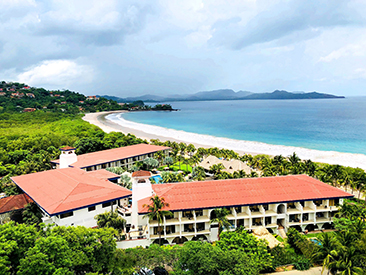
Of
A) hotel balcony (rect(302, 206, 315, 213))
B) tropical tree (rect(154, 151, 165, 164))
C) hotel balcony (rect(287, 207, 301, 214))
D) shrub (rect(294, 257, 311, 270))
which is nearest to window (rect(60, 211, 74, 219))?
shrub (rect(294, 257, 311, 270))

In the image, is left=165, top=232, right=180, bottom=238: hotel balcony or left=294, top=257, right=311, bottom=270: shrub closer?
left=294, top=257, right=311, bottom=270: shrub

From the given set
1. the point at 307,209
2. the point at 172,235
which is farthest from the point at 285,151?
the point at 172,235

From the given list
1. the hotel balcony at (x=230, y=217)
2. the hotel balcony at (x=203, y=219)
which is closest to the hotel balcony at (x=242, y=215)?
the hotel balcony at (x=230, y=217)

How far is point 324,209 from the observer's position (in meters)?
28.8

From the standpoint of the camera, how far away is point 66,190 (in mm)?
30234

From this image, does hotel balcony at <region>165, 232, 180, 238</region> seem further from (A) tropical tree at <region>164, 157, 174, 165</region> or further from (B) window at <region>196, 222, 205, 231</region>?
(A) tropical tree at <region>164, 157, 174, 165</region>

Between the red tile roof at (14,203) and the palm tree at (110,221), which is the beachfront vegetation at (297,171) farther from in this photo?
the red tile roof at (14,203)

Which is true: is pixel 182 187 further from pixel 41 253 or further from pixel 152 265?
pixel 41 253

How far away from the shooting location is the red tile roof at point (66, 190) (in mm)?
27859

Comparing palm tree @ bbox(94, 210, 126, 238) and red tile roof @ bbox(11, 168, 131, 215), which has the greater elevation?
red tile roof @ bbox(11, 168, 131, 215)

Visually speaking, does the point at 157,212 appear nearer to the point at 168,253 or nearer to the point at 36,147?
the point at 168,253

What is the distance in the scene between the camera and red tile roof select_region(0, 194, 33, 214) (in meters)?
30.4

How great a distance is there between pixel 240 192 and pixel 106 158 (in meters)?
30.8

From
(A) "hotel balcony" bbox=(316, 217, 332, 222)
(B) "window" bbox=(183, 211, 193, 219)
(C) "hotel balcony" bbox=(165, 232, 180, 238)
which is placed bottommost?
(A) "hotel balcony" bbox=(316, 217, 332, 222)
